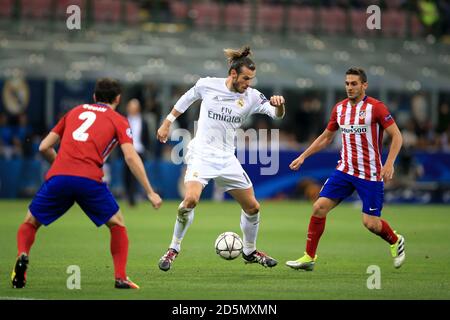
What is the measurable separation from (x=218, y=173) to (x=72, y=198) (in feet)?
8.14

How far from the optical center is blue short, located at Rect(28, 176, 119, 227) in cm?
963

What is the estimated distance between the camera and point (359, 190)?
1201 centimetres

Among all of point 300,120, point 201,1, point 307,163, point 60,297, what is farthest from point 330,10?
point 60,297

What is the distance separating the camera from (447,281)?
10.9 meters

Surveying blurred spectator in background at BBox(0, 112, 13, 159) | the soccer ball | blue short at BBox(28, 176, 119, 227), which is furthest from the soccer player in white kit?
blurred spectator in background at BBox(0, 112, 13, 159)

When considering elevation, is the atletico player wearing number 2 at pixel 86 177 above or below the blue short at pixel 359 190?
above

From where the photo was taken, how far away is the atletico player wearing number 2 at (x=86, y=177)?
9648 millimetres

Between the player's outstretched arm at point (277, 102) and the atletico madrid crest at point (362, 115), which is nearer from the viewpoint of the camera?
the player's outstretched arm at point (277, 102)

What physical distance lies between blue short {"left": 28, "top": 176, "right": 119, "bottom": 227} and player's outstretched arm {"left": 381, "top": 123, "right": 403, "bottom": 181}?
133 inches

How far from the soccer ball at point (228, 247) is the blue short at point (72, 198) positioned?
109 inches

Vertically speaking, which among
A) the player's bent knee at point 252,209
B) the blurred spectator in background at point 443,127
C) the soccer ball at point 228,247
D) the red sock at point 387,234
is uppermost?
the player's bent knee at point 252,209

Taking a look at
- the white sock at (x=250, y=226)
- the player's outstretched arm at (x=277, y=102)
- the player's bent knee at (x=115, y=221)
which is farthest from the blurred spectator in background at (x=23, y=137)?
the player's bent knee at (x=115, y=221)

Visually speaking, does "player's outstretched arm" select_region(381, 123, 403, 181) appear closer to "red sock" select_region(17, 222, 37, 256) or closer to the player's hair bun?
the player's hair bun

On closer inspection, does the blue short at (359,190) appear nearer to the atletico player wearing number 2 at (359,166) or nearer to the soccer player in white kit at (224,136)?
the atletico player wearing number 2 at (359,166)
